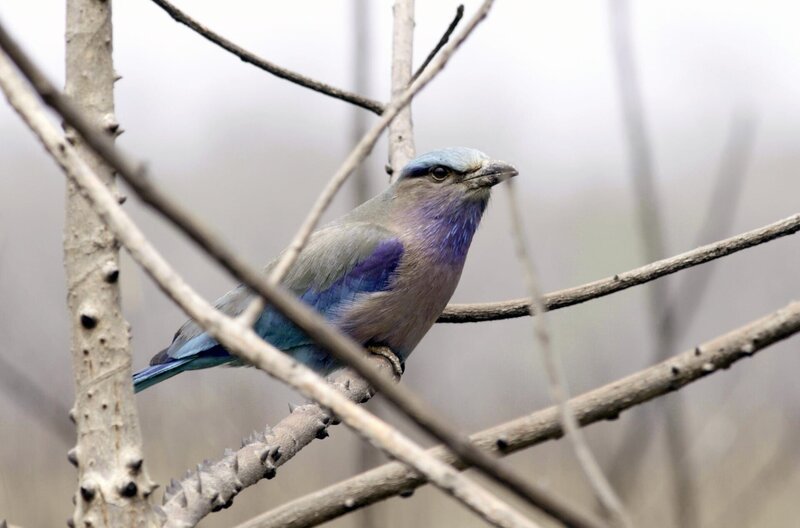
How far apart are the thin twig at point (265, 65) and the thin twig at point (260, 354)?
1.68 metres

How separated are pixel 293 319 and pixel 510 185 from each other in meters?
0.28

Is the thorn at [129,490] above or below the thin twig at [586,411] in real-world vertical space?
above

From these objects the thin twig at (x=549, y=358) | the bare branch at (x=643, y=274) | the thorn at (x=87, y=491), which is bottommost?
the thin twig at (x=549, y=358)

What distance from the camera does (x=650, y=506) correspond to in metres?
6.24

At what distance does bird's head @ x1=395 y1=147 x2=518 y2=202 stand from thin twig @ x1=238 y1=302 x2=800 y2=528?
2646 mm

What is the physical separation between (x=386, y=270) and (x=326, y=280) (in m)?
0.28


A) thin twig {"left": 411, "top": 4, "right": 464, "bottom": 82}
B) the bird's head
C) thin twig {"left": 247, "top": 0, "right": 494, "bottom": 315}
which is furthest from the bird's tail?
thin twig {"left": 247, "top": 0, "right": 494, "bottom": 315}

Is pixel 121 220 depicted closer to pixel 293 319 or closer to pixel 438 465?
pixel 293 319

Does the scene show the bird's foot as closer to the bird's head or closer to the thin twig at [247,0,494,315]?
the bird's head

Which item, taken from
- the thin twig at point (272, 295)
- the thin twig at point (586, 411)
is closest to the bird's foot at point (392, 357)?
the thin twig at point (586, 411)

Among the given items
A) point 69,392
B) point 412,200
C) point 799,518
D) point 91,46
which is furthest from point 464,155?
point 799,518

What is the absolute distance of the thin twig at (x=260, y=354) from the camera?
3.17ft

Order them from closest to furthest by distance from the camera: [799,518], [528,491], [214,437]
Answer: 1. [528,491]
2. [214,437]
3. [799,518]

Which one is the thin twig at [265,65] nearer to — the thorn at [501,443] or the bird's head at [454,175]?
the bird's head at [454,175]
